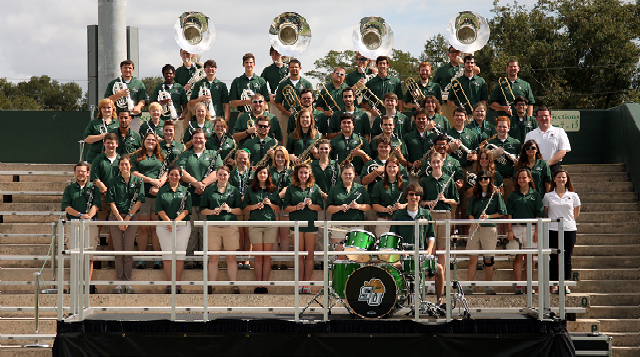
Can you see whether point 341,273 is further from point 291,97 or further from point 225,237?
point 291,97

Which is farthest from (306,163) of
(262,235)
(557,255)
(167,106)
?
(557,255)

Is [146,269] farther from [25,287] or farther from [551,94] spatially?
[551,94]

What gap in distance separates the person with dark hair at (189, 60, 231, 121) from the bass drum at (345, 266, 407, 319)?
560cm

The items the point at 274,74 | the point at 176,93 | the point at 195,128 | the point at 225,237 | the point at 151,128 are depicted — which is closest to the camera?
the point at 225,237

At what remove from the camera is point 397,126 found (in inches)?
426

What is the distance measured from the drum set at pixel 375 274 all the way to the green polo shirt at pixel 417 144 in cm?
335

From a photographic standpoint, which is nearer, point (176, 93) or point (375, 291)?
point (375, 291)

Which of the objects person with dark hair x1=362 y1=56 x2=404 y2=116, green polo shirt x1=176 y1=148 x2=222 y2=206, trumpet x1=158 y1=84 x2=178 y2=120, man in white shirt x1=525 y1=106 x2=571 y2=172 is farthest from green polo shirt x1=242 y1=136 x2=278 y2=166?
man in white shirt x1=525 y1=106 x2=571 y2=172

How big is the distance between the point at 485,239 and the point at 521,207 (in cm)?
65

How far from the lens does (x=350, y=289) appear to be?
24.2 feet

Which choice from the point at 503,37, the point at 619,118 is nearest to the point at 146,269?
the point at 619,118

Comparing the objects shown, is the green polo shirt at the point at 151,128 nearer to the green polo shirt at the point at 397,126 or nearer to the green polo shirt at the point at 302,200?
the green polo shirt at the point at 302,200

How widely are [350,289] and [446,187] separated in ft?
9.02

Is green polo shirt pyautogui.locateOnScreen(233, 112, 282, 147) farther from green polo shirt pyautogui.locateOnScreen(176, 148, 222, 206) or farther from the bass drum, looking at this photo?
the bass drum
